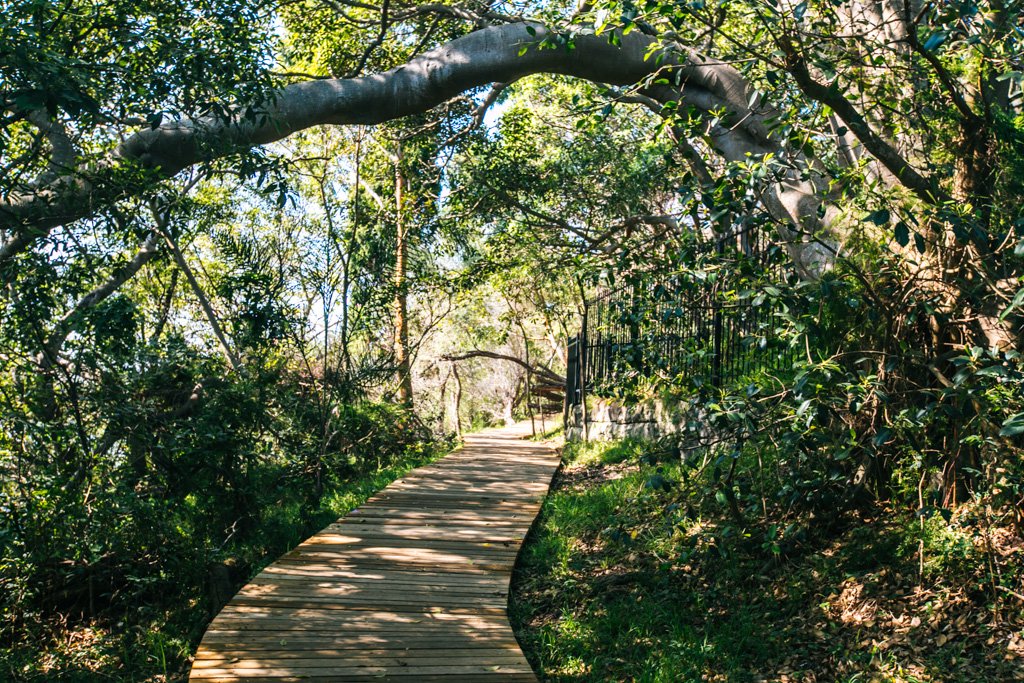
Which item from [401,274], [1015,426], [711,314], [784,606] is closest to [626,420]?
[711,314]

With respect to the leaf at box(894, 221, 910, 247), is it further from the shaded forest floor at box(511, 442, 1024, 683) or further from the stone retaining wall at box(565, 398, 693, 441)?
the stone retaining wall at box(565, 398, 693, 441)

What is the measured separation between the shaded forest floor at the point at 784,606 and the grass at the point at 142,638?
2.64 meters

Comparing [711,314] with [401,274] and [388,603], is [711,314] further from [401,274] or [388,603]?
[388,603]

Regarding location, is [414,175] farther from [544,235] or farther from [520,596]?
[520,596]

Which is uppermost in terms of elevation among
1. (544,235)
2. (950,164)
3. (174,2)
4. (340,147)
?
(340,147)

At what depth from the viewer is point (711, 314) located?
30.8 ft

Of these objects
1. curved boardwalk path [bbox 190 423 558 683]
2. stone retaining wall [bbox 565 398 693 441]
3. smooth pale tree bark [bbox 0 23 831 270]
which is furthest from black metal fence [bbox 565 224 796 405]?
curved boardwalk path [bbox 190 423 558 683]

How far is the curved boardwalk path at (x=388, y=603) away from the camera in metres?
4.24

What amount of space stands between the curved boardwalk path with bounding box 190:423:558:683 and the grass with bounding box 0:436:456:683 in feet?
2.74

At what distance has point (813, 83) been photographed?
4.04 metres

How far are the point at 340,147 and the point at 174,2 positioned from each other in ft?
22.2

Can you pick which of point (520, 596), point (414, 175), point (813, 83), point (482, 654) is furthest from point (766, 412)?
point (414, 175)

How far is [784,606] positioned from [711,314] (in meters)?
4.82

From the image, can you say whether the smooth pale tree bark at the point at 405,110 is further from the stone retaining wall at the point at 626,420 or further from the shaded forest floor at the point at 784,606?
the stone retaining wall at the point at 626,420
